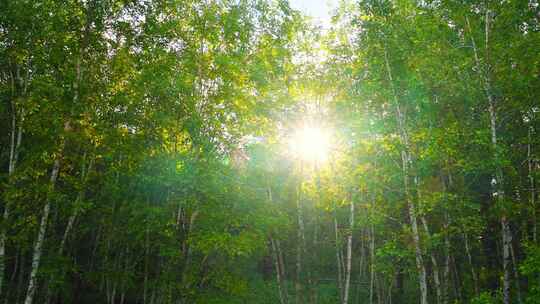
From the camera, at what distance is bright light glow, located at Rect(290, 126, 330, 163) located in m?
18.4

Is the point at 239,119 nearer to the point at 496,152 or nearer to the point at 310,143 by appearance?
the point at 310,143

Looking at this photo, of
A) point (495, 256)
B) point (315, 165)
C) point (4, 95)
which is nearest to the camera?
point (4, 95)

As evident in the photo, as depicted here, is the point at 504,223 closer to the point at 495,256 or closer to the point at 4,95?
the point at 495,256

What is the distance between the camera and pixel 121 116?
1453cm

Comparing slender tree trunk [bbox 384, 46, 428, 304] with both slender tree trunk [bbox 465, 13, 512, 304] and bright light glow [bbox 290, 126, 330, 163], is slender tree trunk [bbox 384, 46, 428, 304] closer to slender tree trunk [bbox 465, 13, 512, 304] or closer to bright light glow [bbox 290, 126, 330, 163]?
slender tree trunk [bbox 465, 13, 512, 304]

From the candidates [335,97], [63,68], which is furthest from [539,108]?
[63,68]

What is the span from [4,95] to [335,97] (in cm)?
1445

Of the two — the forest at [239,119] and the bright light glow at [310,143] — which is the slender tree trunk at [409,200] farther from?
the bright light glow at [310,143]

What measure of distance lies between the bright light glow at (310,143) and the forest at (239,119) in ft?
0.59

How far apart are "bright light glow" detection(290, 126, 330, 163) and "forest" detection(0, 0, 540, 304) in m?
0.18

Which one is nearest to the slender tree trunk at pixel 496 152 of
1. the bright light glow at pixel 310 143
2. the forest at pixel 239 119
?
the forest at pixel 239 119

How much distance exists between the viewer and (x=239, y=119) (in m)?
15.5

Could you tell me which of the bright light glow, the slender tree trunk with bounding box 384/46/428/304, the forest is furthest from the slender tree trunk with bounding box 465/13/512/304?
the bright light glow

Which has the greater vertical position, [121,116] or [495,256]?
[121,116]
